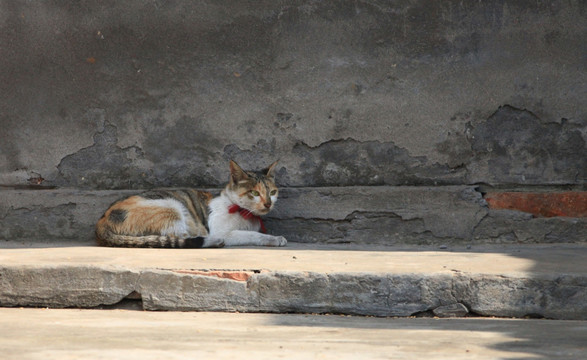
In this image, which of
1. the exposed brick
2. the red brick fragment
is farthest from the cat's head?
the exposed brick

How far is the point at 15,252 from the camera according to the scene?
5355mm

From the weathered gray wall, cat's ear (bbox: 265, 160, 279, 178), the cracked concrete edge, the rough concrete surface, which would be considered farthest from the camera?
cat's ear (bbox: 265, 160, 279, 178)

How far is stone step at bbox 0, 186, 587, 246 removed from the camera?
5.81 metres

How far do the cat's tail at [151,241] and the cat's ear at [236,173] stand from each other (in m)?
0.61

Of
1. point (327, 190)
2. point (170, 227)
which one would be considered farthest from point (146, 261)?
point (327, 190)

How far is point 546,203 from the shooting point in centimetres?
582

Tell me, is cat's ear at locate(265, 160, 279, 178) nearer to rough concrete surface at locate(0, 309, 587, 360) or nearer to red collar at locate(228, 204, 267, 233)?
red collar at locate(228, 204, 267, 233)

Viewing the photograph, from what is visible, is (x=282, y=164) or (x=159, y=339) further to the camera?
(x=282, y=164)

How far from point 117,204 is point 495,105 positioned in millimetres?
3019

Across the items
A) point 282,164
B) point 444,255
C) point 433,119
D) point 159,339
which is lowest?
point 159,339

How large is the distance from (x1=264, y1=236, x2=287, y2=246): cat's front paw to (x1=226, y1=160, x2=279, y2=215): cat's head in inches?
12.4

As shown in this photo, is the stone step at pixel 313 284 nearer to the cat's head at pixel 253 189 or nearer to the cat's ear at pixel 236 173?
the cat's head at pixel 253 189

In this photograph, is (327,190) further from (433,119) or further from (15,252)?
(15,252)

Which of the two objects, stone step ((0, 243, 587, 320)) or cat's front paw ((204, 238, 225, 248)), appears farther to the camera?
cat's front paw ((204, 238, 225, 248))
